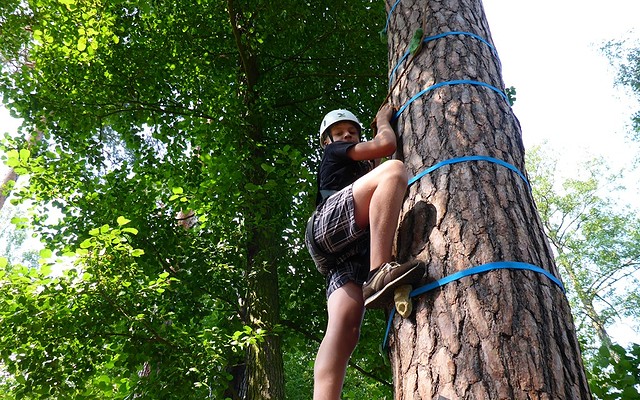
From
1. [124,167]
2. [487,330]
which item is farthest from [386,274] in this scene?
[124,167]

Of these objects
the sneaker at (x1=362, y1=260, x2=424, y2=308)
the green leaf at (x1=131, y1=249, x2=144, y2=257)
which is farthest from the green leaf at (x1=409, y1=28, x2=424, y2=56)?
the green leaf at (x1=131, y1=249, x2=144, y2=257)

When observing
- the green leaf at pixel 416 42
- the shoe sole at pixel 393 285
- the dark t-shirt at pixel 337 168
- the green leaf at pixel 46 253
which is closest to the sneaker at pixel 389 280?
the shoe sole at pixel 393 285

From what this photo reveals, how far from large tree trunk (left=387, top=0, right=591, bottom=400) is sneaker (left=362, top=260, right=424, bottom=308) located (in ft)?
0.22

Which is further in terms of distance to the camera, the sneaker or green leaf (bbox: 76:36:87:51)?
green leaf (bbox: 76:36:87:51)

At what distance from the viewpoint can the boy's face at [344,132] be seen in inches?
120

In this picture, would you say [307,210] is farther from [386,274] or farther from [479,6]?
[386,274]

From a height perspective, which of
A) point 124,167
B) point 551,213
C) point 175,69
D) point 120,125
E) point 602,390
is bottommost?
point 602,390

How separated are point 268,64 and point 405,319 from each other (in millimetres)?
5665

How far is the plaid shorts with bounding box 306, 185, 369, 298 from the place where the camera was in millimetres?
2346

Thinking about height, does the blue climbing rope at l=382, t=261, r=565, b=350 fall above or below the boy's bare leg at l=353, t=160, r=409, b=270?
below

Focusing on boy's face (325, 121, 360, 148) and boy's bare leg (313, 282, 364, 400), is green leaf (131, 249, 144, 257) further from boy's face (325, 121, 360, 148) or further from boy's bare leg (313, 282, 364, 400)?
boy's bare leg (313, 282, 364, 400)

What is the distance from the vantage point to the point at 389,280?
1.81 meters

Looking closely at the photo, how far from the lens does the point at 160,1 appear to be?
20.1 ft

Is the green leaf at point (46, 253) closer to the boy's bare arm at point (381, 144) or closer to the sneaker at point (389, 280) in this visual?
the boy's bare arm at point (381, 144)
